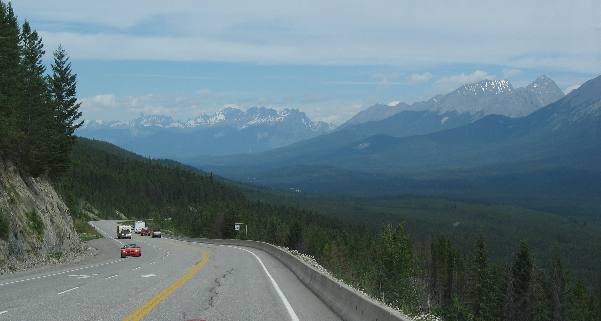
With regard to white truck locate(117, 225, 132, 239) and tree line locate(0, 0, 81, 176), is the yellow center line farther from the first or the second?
white truck locate(117, 225, 132, 239)

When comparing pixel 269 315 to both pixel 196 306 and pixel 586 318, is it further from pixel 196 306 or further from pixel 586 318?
pixel 586 318

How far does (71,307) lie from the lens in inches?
682

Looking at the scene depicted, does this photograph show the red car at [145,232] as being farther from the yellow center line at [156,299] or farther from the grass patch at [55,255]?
the yellow center line at [156,299]

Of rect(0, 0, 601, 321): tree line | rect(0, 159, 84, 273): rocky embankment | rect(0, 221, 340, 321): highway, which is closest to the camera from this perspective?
rect(0, 221, 340, 321): highway

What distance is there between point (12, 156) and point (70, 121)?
3035 centimetres

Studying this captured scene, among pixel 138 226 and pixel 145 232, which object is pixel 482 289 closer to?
pixel 145 232

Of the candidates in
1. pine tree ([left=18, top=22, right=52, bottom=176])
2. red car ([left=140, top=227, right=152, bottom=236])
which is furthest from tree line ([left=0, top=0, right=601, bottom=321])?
red car ([left=140, top=227, right=152, bottom=236])

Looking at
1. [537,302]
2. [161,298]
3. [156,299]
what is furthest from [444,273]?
[156,299]

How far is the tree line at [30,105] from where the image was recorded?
4644 cm

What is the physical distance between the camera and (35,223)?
4469cm

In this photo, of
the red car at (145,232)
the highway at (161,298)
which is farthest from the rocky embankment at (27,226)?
the red car at (145,232)

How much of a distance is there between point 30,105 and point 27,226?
55.3 ft

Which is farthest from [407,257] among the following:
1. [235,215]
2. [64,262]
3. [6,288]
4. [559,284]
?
[6,288]

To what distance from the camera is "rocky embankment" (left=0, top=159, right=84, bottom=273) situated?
1428 inches
